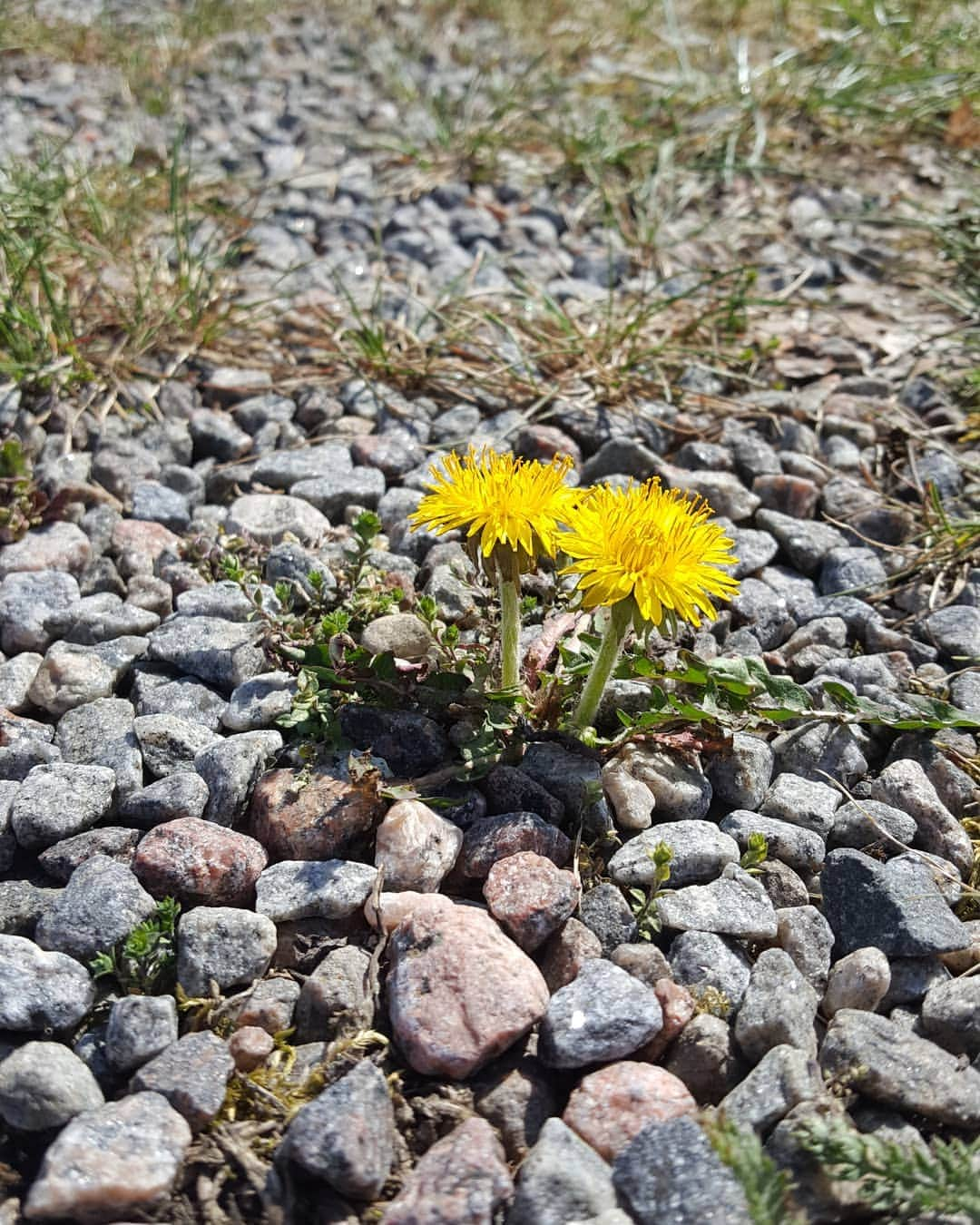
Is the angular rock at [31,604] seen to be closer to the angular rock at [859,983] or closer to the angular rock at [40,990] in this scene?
the angular rock at [40,990]

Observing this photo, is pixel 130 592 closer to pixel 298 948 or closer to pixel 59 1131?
pixel 298 948

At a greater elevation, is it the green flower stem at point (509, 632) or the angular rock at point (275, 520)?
the green flower stem at point (509, 632)

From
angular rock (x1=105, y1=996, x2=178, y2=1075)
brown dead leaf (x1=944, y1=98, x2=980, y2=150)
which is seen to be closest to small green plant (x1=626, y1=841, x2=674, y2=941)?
angular rock (x1=105, y1=996, x2=178, y2=1075)

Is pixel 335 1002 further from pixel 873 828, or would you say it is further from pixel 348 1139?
pixel 873 828

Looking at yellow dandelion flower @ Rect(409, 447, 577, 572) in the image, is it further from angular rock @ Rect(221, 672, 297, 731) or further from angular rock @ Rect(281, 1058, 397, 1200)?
angular rock @ Rect(281, 1058, 397, 1200)

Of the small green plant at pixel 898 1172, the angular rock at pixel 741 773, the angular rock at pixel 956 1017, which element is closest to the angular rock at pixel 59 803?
the angular rock at pixel 741 773

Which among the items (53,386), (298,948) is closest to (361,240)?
(53,386)

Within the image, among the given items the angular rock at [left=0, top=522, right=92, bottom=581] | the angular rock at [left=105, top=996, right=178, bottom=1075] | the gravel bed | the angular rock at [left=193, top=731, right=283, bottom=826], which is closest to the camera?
the gravel bed
